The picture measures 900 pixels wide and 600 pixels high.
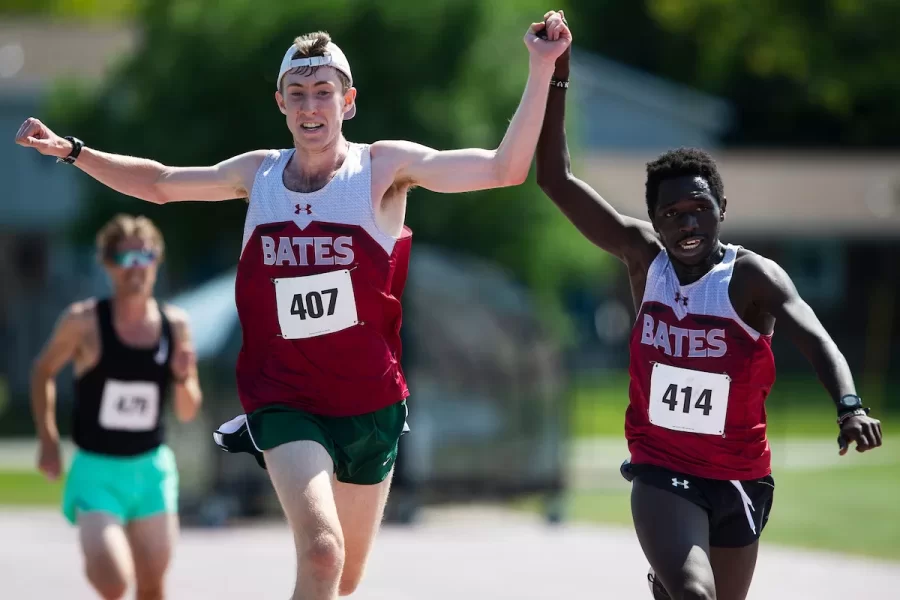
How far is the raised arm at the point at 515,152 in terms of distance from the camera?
5.67 metres

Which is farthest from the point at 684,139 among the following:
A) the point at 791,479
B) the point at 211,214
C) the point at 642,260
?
the point at 642,260

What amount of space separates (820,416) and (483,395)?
14.9 m

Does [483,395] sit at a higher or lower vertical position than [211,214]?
lower

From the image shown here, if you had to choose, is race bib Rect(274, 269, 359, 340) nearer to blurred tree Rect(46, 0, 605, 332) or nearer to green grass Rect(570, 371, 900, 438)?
blurred tree Rect(46, 0, 605, 332)

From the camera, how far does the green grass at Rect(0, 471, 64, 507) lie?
1748cm

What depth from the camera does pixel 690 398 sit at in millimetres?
5965

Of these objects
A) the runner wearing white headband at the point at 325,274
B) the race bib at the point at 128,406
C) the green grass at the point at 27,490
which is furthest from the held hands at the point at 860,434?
the green grass at the point at 27,490

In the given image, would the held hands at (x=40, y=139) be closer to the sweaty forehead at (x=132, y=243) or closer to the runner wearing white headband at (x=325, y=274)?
the runner wearing white headband at (x=325, y=274)

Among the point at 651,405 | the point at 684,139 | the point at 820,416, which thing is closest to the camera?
the point at 651,405

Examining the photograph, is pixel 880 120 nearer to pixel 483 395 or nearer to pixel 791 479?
pixel 791 479

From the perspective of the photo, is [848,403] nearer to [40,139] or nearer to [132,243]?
[40,139]

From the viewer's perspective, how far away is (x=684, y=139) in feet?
159

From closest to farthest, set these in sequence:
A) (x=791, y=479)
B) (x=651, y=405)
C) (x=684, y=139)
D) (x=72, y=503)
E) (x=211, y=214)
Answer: (x=651, y=405) → (x=72, y=503) → (x=791, y=479) → (x=211, y=214) → (x=684, y=139)

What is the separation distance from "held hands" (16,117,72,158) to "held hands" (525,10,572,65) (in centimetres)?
188
